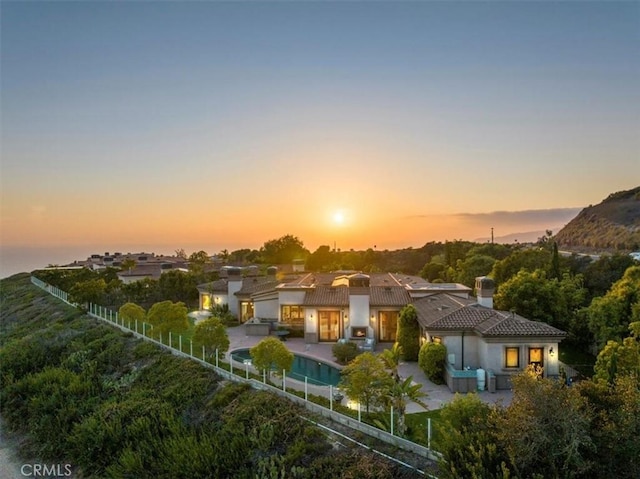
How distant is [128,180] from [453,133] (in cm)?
2757

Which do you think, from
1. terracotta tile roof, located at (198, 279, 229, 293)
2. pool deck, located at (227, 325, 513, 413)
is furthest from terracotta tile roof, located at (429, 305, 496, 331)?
terracotta tile roof, located at (198, 279, 229, 293)

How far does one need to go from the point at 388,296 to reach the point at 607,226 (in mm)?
72064

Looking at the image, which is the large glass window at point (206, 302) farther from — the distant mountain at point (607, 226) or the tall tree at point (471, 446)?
the distant mountain at point (607, 226)

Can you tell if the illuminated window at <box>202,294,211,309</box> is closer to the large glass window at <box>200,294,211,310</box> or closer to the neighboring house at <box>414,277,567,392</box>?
the large glass window at <box>200,294,211,310</box>

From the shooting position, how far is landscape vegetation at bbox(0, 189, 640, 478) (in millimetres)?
8922

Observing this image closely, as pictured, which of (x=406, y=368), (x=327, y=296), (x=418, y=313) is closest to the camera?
(x=406, y=368)

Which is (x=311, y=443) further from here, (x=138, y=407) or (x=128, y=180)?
(x=128, y=180)

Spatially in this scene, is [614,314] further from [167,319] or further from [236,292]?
[236,292]

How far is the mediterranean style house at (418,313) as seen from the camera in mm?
17266

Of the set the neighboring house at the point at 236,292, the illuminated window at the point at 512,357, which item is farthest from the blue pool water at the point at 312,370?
the neighboring house at the point at 236,292

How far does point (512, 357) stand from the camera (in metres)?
17.3

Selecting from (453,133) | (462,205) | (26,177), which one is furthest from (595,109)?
(26,177)

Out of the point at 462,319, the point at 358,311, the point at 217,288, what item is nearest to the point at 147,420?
the point at 358,311

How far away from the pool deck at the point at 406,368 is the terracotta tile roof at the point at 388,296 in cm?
250
